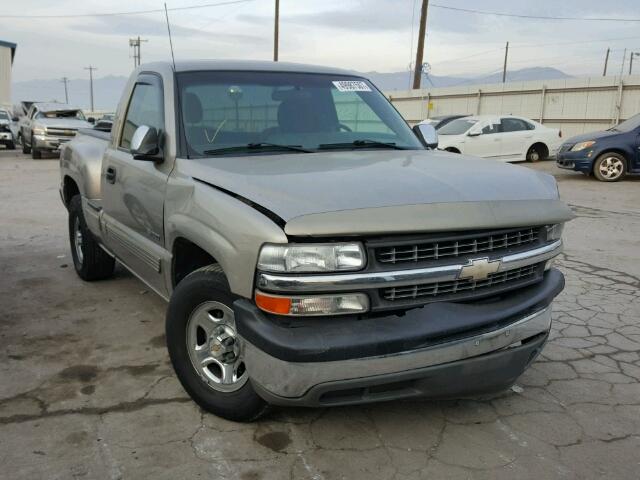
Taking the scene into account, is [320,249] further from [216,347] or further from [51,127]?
[51,127]

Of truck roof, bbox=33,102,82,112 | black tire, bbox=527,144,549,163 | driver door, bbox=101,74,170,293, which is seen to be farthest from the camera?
truck roof, bbox=33,102,82,112

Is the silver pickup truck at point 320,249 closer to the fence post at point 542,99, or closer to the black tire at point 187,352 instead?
the black tire at point 187,352

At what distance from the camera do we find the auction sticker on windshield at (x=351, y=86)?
418cm

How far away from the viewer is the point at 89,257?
5414 mm

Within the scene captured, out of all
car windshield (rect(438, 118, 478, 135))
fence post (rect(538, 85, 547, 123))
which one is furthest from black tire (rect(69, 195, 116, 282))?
fence post (rect(538, 85, 547, 123))

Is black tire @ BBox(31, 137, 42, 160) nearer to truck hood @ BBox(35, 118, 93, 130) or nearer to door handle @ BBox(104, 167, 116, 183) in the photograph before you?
truck hood @ BBox(35, 118, 93, 130)

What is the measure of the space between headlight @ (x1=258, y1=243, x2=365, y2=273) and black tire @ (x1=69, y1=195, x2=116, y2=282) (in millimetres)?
3323

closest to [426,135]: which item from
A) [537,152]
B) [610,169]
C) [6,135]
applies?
[610,169]

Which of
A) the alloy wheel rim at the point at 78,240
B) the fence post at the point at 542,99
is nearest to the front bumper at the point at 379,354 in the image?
the alloy wheel rim at the point at 78,240

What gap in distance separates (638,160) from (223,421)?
13.4m

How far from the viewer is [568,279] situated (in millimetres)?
5746

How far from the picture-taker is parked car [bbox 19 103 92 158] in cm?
1962

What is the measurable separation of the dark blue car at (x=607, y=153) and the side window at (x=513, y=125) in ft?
10.5

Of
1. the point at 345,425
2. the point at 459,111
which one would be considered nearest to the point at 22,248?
the point at 345,425
